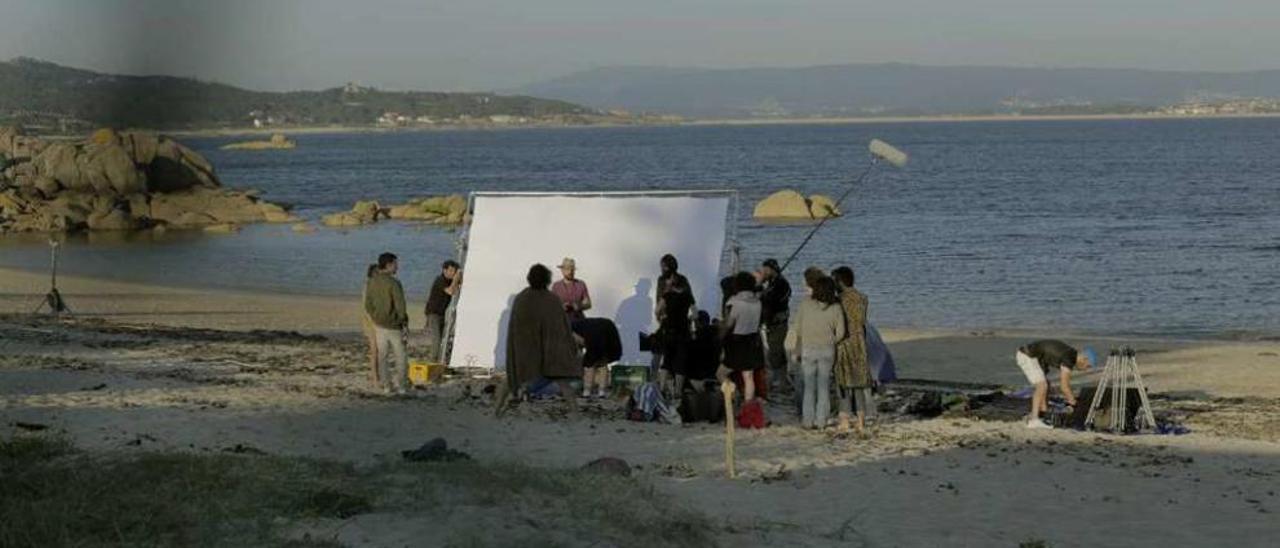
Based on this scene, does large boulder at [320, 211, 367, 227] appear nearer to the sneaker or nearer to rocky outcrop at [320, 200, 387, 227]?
rocky outcrop at [320, 200, 387, 227]

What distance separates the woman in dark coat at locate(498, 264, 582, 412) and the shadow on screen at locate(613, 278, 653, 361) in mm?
2464

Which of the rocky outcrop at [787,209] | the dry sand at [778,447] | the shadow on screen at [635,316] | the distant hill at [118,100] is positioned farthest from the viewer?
the rocky outcrop at [787,209]

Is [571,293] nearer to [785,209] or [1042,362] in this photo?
[1042,362]

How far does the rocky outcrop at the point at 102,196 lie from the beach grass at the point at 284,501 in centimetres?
4500

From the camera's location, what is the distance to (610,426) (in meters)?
13.7

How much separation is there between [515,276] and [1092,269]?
25.6 metres

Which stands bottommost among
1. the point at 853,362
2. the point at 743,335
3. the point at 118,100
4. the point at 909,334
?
the point at 909,334

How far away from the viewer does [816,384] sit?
1375 centimetres

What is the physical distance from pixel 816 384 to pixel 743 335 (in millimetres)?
809

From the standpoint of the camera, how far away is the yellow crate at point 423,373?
1642 cm

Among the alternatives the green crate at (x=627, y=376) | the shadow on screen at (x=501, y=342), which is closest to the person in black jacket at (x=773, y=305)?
the green crate at (x=627, y=376)

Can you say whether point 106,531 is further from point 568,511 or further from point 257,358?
point 257,358

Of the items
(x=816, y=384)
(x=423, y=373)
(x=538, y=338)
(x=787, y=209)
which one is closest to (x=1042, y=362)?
(x=816, y=384)

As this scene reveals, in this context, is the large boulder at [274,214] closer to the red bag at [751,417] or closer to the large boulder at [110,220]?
the large boulder at [110,220]
